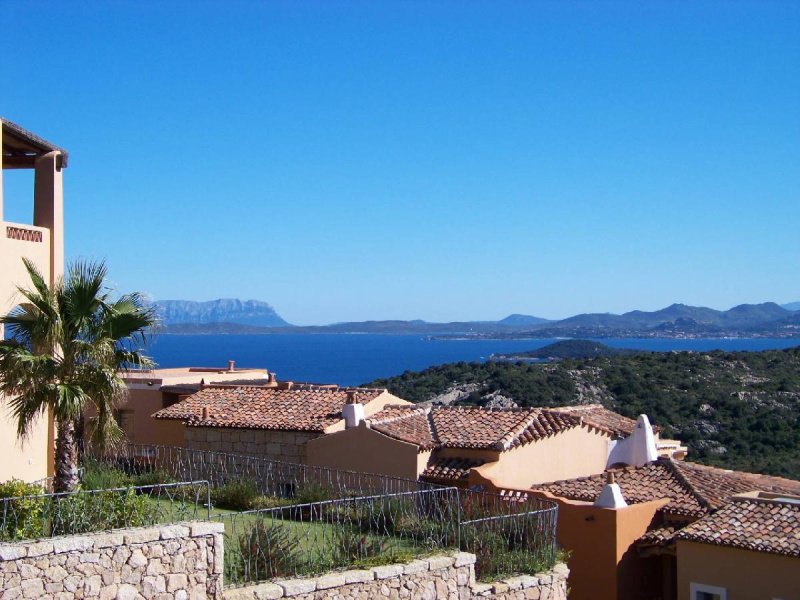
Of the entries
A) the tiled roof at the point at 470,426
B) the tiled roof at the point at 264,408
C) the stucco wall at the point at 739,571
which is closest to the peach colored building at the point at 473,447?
the tiled roof at the point at 470,426

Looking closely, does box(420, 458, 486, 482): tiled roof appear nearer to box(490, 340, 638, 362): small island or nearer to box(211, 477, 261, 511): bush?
box(211, 477, 261, 511): bush

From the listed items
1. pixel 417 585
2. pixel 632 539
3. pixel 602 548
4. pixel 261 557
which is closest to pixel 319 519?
pixel 417 585

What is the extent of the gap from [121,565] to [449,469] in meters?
10.7

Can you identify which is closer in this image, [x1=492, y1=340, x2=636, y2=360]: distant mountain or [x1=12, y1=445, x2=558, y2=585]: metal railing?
[x1=12, y1=445, x2=558, y2=585]: metal railing

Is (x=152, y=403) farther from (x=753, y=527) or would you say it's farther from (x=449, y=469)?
(x=753, y=527)

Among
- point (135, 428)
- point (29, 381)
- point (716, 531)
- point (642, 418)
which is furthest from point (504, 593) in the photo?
point (135, 428)

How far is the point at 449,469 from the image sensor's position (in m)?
20.4

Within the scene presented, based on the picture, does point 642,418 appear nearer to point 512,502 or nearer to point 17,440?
point 512,502

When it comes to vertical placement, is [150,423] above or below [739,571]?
above

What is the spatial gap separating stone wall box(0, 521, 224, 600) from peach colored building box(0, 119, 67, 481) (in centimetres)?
467

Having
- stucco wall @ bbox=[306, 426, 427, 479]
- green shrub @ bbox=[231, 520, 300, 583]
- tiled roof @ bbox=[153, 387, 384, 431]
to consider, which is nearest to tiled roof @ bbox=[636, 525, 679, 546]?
stucco wall @ bbox=[306, 426, 427, 479]

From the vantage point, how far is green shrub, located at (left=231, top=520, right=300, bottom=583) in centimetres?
1198

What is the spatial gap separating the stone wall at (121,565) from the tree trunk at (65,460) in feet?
7.97

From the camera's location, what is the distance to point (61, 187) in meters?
17.0
